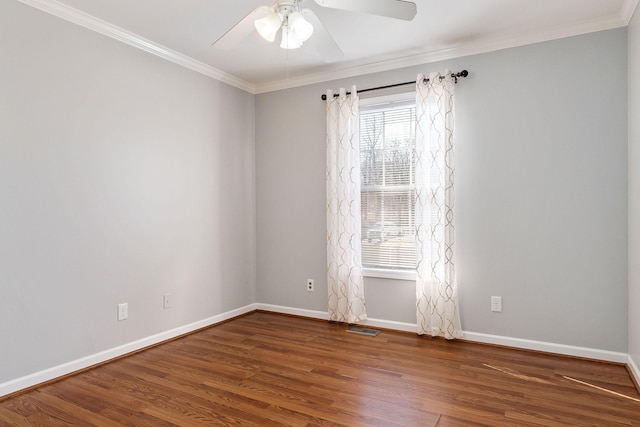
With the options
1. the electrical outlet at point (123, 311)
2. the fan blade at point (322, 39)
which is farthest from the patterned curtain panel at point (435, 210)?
the electrical outlet at point (123, 311)

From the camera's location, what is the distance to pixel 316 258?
4152 mm

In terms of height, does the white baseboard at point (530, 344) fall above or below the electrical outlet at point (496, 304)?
below

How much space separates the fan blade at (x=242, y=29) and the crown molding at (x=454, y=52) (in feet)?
6.17

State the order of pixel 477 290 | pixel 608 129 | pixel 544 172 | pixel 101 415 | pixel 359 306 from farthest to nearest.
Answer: pixel 359 306 < pixel 477 290 < pixel 544 172 < pixel 608 129 < pixel 101 415

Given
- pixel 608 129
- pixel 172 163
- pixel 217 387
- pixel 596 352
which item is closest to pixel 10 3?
pixel 172 163

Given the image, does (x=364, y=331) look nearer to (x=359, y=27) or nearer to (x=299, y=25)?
(x=359, y=27)

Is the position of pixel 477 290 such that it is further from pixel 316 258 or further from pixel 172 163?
pixel 172 163

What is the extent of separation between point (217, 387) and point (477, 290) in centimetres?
222

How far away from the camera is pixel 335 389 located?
2.50 metres

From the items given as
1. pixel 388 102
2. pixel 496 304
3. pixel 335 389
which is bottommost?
pixel 335 389

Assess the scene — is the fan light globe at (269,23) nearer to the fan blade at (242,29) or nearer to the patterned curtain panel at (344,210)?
the fan blade at (242,29)

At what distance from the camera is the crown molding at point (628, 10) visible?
8.48 ft

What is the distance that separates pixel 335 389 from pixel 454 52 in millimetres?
2891

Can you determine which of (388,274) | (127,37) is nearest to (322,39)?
(127,37)
